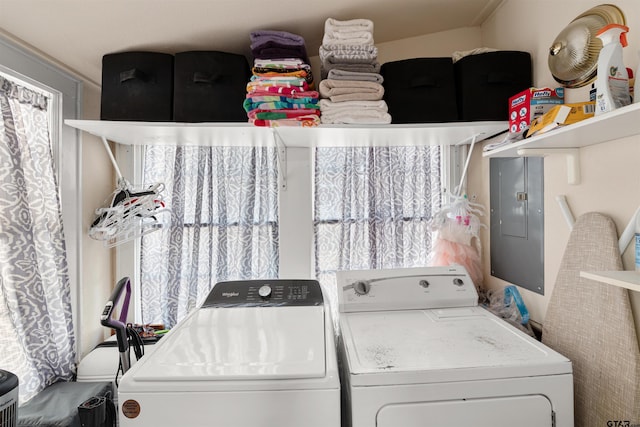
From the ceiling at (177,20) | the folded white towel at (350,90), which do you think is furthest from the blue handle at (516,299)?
the ceiling at (177,20)

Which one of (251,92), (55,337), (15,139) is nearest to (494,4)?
(251,92)

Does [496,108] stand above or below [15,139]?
above

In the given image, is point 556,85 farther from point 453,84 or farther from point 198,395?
point 198,395

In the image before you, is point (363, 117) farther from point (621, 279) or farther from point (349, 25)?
point (621, 279)

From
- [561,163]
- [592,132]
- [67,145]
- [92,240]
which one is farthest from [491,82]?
[92,240]

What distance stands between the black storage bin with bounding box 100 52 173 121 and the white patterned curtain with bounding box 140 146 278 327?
493mm

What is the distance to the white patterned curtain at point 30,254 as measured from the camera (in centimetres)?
137

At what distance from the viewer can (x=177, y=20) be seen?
1.49 m

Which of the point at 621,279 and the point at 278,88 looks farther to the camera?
the point at 278,88

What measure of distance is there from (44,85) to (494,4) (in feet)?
7.94

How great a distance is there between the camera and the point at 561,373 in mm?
1050

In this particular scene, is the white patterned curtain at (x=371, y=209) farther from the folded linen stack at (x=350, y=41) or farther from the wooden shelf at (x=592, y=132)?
the wooden shelf at (x=592, y=132)

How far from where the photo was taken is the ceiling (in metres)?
1.36

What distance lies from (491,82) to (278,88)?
3.51 ft
